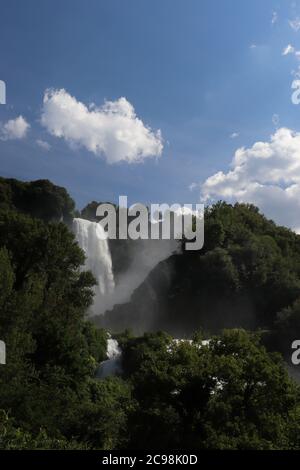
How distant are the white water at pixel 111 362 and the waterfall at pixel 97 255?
22.8 meters

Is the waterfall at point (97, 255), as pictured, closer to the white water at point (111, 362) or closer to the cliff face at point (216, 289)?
the cliff face at point (216, 289)

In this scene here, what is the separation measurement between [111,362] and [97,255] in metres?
30.1

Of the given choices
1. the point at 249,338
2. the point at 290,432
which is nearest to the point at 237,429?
the point at 290,432

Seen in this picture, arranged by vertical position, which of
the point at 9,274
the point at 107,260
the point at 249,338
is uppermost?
the point at 107,260

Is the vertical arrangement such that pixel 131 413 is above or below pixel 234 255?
below

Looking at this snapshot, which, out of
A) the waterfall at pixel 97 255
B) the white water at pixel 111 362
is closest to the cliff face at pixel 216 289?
the waterfall at pixel 97 255

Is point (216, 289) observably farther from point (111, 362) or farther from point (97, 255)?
point (111, 362)

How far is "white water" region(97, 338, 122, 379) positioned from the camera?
138 feet

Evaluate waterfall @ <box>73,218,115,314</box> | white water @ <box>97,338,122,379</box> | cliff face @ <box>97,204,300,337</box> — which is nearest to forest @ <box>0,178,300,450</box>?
white water @ <box>97,338,122,379</box>

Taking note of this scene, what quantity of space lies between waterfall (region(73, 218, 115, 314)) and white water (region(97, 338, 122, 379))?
22.8m

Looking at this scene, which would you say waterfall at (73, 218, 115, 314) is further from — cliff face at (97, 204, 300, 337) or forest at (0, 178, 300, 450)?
forest at (0, 178, 300, 450)
